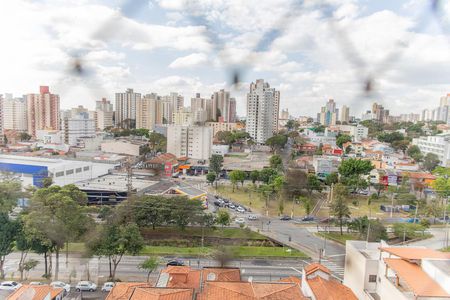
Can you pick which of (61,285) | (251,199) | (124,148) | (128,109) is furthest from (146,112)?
(61,285)

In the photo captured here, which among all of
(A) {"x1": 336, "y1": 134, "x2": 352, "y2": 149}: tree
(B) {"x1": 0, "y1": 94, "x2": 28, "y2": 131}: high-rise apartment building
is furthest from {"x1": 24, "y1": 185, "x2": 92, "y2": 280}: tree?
(B) {"x1": 0, "y1": 94, "x2": 28, "y2": 131}: high-rise apartment building

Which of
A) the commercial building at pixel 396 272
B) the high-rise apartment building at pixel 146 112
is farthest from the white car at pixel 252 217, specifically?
the high-rise apartment building at pixel 146 112

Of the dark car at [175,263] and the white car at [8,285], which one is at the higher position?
the white car at [8,285]

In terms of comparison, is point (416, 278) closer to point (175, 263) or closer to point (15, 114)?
point (175, 263)

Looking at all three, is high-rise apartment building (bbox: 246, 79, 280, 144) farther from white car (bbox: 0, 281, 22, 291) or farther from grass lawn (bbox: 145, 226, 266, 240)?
white car (bbox: 0, 281, 22, 291)

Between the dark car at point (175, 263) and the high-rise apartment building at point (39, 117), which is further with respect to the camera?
the high-rise apartment building at point (39, 117)

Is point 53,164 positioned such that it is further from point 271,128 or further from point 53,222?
point 271,128

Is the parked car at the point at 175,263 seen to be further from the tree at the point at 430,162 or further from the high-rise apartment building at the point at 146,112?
the tree at the point at 430,162

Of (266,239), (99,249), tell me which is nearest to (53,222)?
(99,249)
